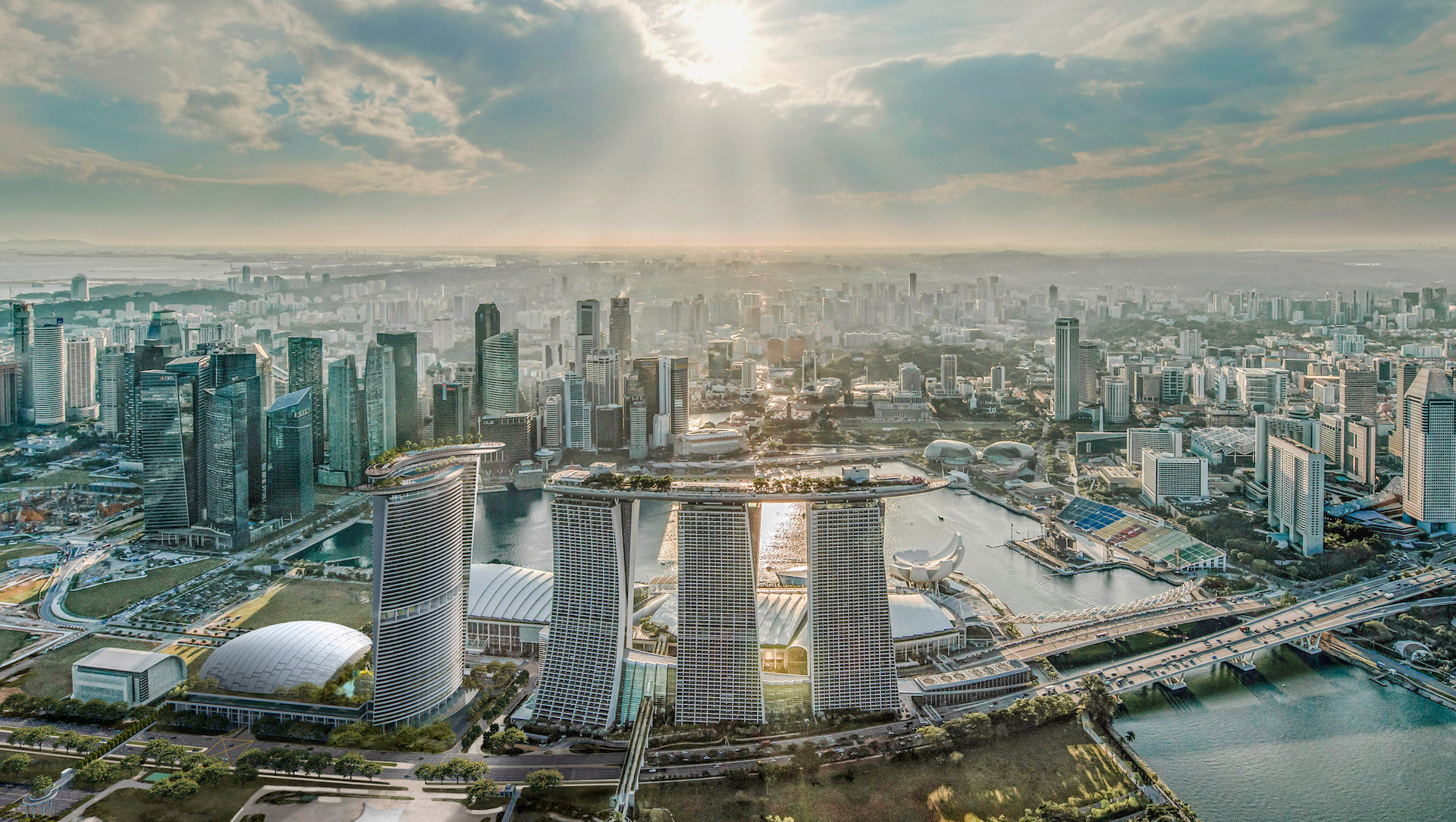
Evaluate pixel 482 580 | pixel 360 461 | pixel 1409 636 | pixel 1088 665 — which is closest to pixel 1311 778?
pixel 1088 665

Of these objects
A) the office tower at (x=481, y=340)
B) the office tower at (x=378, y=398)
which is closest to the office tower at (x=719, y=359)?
the office tower at (x=481, y=340)

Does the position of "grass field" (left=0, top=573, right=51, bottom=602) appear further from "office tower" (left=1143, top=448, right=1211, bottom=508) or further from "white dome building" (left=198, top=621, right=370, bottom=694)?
"office tower" (left=1143, top=448, right=1211, bottom=508)

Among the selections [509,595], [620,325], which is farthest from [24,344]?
[509,595]

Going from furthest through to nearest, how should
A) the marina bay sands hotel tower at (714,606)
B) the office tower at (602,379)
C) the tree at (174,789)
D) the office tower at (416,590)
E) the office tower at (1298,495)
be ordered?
the office tower at (602,379) → the office tower at (1298,495) → the marina bay sands hotel tower at (714,606) → the office tower at (416,590) → the tree at (174,789)

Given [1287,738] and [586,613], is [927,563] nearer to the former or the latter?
[1287,738]

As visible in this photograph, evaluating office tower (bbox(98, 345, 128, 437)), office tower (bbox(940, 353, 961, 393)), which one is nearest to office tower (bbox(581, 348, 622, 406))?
office tower (bbox(940, 353, 961, 393))

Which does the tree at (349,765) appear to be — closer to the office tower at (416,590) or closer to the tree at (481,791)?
the office tower at (416,590)
